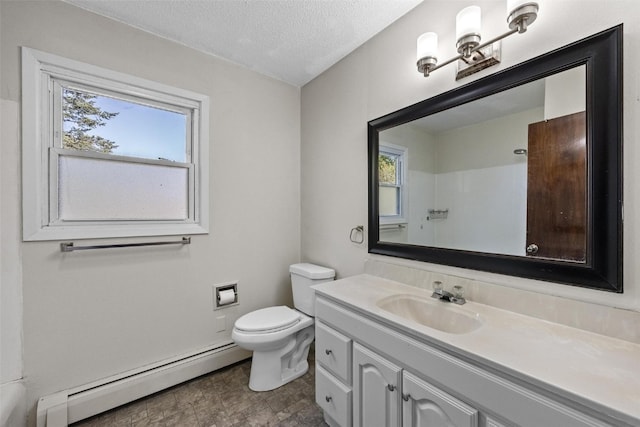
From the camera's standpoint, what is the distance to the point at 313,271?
2.02 metres

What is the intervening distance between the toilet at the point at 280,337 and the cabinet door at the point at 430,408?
0.93m

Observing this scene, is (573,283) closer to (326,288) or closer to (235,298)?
(326,288)

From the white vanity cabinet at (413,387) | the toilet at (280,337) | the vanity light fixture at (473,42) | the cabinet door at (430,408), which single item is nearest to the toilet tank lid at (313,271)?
the toilet at (280,337)

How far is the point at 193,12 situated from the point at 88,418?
95.3 inches

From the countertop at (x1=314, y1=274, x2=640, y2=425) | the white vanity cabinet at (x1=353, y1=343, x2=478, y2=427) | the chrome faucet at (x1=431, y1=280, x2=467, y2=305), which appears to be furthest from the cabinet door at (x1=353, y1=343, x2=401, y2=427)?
the chrome faucet at (x1=431, y1=280, x2=467, y2=305)

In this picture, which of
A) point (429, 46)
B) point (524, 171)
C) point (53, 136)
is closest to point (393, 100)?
point (429, 46)

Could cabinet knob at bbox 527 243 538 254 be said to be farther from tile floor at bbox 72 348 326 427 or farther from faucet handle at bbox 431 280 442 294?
tile floor at bbox 72 348 326 427

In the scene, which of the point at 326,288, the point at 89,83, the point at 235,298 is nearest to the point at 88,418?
the point at 235,298

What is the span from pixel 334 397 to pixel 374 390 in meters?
0.31

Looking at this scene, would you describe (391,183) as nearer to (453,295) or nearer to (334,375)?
(453,295)

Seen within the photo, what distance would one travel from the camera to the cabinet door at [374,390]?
3.49ft

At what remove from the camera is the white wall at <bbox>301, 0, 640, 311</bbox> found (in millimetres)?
886

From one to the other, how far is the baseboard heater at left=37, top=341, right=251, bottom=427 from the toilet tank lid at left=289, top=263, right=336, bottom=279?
753mm

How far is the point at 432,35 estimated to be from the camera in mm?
1324
